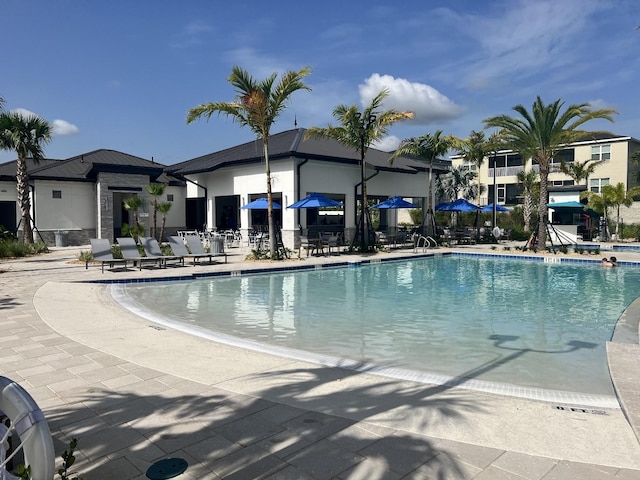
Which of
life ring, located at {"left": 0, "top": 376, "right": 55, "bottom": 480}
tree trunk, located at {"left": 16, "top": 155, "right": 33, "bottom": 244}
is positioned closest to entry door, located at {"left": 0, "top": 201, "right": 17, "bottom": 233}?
tree trunk, located at {"left": 16, "top": 155, "right": 33, "bottom": 244}

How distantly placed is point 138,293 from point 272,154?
1155cm

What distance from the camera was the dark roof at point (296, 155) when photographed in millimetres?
21812


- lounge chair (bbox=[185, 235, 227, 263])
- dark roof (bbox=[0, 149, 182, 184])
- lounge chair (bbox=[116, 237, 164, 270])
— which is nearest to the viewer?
lounge chair (bbox=[116, 237, 164, 270])

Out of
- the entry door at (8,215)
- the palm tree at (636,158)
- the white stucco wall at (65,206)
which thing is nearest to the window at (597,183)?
the palm tree at (636,158)

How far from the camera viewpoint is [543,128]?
20.4m

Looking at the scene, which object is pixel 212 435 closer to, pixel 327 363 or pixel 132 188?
pixel 327 363

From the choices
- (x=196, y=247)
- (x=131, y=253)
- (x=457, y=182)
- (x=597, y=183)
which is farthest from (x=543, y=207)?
(x=597, y=183)

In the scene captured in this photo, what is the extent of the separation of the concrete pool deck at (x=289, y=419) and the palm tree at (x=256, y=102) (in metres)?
11.9

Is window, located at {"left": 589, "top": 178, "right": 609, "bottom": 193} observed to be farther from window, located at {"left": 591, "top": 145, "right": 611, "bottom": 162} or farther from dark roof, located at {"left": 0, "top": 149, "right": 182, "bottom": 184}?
dark roof, located at {"left": 0, "top": 149, "right": 182, "bottom": 184}

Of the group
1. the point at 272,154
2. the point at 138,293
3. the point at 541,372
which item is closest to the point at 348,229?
the point at 272,154

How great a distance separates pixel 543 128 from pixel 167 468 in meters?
21.3

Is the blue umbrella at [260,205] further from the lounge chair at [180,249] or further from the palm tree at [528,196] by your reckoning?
the palm tree at [528,196]

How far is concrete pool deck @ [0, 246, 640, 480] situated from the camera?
10.2ft

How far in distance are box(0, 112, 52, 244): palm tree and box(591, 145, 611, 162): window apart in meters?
40.4
